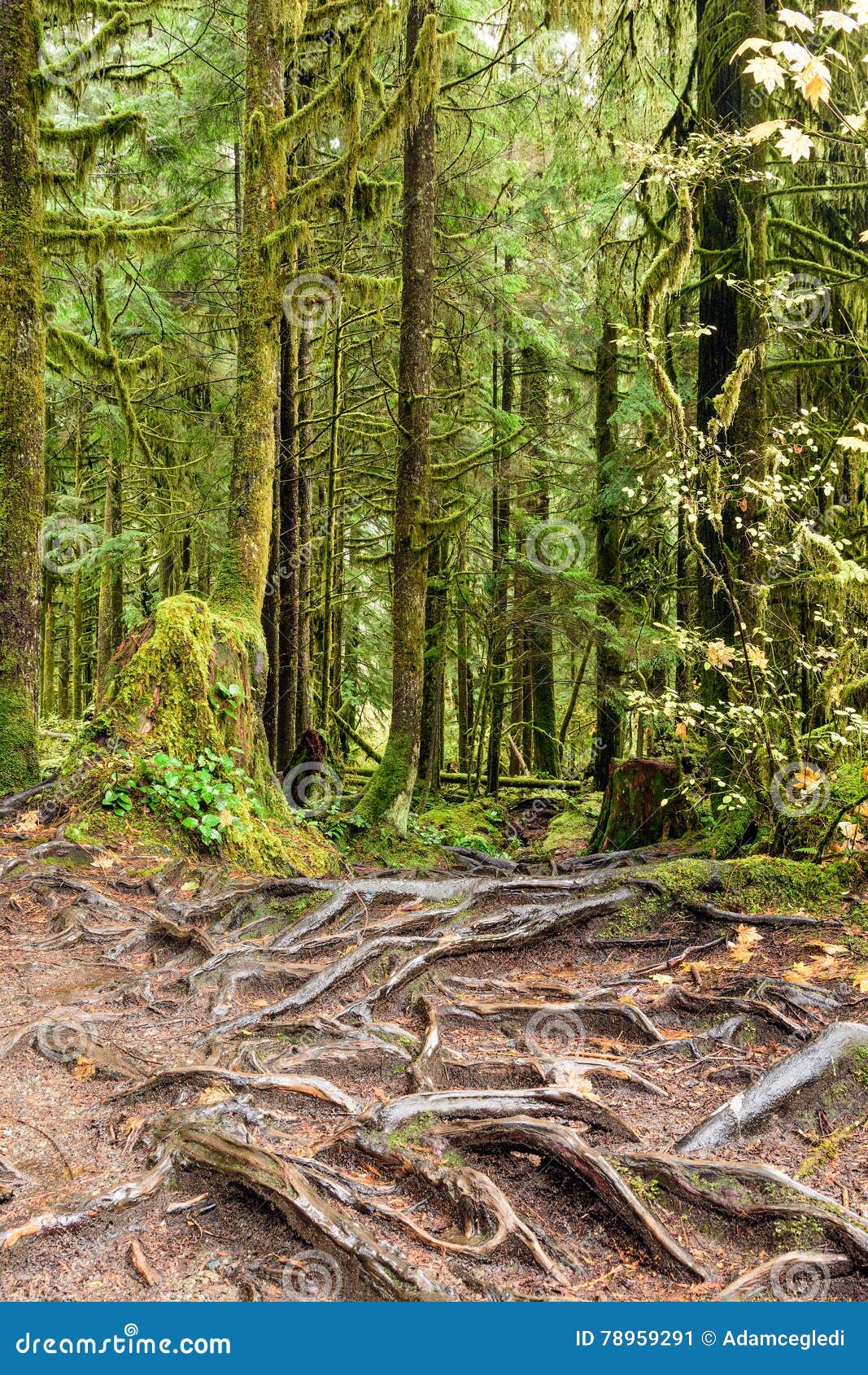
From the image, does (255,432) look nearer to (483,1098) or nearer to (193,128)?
(193,128)

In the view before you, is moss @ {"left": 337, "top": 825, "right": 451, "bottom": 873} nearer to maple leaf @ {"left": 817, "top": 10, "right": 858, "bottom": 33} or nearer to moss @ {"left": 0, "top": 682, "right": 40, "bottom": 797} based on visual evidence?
moss @ {"left": 0, "top": 682, "right": 40, "bottom": 797}

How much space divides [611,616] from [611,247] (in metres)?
5.63

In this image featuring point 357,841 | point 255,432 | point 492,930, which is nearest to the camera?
point 492,930

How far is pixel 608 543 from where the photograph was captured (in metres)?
15.3

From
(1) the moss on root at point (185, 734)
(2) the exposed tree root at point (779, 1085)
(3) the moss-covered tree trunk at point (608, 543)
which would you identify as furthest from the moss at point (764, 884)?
(3) the moss-covered tree trunk at point (608, 543)

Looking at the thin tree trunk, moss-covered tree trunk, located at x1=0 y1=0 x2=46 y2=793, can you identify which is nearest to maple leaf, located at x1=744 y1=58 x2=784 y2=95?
moss-covered tree trunk, located at x1=0 y1=0 x2=46 y2=793

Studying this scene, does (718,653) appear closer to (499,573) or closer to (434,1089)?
(434,1089)

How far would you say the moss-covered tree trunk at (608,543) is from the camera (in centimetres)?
1427

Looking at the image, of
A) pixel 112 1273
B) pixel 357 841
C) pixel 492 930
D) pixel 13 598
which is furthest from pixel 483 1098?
pixel 13 598

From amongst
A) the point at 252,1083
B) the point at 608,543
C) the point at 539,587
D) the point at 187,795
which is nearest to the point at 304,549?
the point at 539,587

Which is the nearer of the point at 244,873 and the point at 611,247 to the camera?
the point at 244,873

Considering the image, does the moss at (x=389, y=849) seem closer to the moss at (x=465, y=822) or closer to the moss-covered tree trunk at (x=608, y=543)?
the moss at (x=465, y=822)

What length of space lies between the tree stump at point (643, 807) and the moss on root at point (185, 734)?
3530mm

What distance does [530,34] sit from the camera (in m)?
9.50
